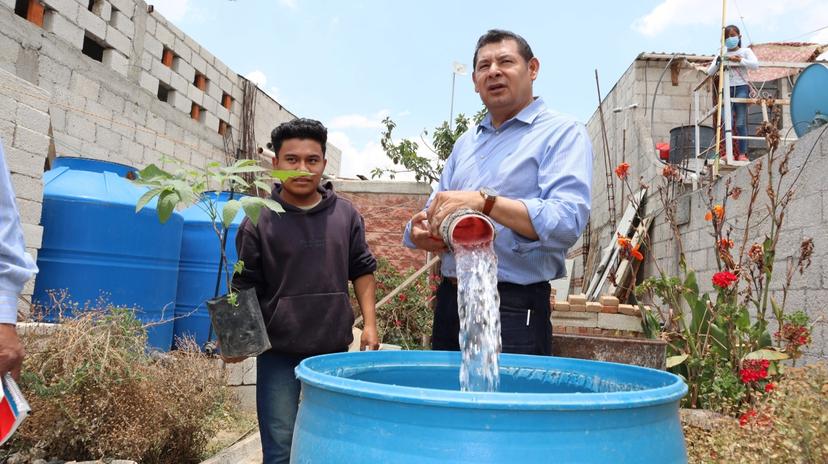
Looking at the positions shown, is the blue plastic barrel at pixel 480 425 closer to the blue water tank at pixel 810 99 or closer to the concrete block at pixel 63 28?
the blue water tank at pixel 810 99

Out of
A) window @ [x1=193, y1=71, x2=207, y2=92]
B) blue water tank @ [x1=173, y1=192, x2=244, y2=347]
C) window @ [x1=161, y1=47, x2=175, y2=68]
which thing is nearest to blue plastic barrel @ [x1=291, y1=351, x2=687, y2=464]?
blue water tank @ [x1=173, y1=192, x2=244, y2=347]

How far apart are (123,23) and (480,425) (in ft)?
19.0

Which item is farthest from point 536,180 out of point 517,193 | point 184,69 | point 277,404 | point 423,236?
point 184,69

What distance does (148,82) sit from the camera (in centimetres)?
577

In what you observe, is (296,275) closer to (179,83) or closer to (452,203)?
(452,203)

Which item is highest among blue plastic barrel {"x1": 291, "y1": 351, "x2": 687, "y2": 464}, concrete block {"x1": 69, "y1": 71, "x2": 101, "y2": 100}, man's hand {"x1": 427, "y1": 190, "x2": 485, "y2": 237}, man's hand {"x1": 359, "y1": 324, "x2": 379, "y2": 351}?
concrete block {"x1": 69, "y1": 71, "x2": 101, "y2": 100}

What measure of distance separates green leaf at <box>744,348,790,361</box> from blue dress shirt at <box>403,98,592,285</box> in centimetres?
173

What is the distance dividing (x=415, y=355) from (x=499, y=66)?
815 millimetres

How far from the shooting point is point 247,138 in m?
7.65

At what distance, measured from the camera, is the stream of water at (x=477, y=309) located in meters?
1.17

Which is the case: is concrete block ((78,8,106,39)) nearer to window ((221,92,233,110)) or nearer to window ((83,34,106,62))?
window ((83,34,106,62))

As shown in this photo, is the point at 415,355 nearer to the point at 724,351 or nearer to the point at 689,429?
Result: the point at 689,429

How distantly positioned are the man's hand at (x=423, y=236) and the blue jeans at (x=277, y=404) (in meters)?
0.70

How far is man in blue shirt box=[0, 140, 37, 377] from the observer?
50.6 inches
